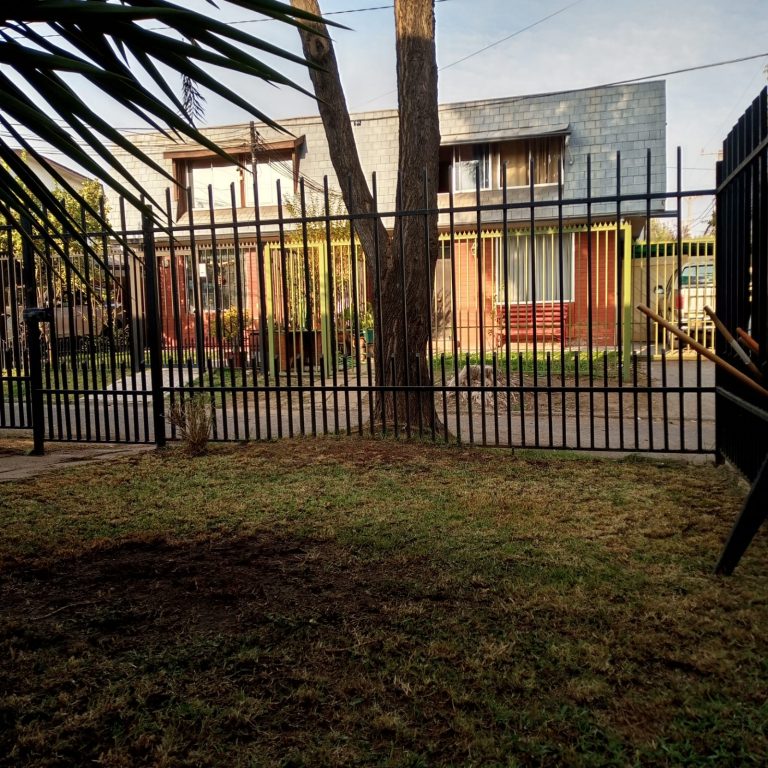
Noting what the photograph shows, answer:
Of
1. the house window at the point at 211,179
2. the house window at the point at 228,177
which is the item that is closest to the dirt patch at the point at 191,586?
the house window at the point at 228,177

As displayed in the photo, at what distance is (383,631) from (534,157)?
20351mm

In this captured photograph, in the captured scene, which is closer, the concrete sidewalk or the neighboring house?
the concrete sidewalk

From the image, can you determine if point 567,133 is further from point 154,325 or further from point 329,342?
point 154,325

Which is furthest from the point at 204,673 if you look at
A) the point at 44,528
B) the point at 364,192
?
the point at 364,192

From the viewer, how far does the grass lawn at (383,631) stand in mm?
1976

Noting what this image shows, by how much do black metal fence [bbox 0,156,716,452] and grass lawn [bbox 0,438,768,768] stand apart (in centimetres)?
134

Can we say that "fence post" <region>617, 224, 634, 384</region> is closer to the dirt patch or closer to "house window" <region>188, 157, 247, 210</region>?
the dirt patch

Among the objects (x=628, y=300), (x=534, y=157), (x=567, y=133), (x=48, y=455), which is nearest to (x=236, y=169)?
(x=534, y=157)

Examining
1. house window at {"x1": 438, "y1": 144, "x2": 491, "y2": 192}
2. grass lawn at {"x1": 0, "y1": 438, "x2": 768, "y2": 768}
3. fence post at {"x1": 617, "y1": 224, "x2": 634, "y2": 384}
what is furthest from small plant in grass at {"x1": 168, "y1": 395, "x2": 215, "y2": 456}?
house window at {"x1": 438, "y1": 144, "x2": 491, "y2": 192}

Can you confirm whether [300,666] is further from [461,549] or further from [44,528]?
[44,528]

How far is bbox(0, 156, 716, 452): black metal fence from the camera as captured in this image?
6.01 m

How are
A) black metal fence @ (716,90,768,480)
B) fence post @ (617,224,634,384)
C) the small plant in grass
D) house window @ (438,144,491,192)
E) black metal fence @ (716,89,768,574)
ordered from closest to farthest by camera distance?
1. black metal fence @ (716,89,768,574)
2. black metal fence @ (716,90,768,480)
3. the small plant in grass
4. fence post @ (617,224,634,384)
5. house window @ (438,144,491,192)

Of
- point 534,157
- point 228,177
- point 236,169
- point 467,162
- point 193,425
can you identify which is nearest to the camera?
point 193,425

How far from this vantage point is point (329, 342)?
13.8 m
